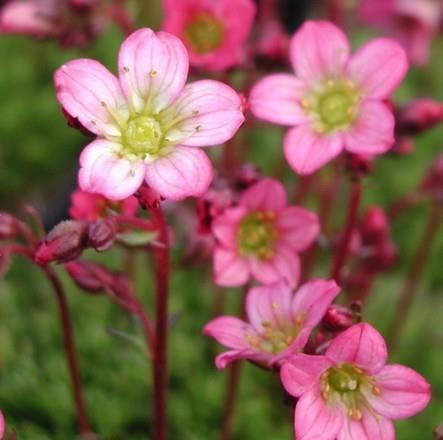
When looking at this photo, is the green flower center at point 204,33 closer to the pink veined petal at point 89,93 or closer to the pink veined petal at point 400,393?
the pink veined petal at point 89,93

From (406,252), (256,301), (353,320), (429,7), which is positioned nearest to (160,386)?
(256,301)

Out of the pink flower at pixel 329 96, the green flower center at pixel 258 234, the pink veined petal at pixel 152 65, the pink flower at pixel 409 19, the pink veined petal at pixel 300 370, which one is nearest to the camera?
the pink veined petal at pixel 300 370

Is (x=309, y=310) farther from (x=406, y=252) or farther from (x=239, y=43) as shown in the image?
(x=406, y=252)

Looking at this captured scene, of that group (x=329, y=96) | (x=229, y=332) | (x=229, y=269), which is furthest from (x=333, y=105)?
(x=229, y=332)

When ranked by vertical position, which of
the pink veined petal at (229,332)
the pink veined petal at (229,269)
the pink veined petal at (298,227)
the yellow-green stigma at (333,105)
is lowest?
the pink veined petal at (229,269)

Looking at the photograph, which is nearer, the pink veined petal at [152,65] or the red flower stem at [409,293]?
the pink veined petal at [152,65]

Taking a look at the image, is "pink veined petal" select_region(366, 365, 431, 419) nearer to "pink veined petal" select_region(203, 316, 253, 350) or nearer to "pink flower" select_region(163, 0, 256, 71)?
"pink veined petal" select_region(203, 316, 253, 350)

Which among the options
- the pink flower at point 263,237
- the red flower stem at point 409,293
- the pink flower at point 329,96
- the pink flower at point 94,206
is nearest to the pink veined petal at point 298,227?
the pink flower at point 263,237

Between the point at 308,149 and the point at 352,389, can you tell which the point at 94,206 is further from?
the point at 352,389
